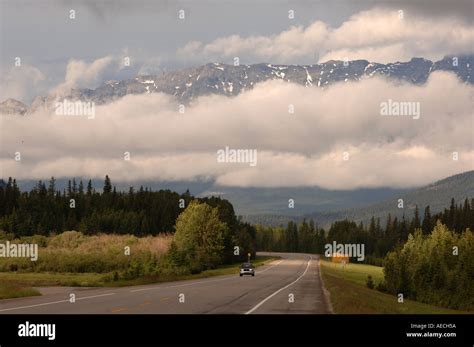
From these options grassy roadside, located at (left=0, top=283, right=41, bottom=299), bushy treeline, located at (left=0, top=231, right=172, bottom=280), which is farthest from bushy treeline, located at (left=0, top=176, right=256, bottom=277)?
grassy roadside, located at (left=0, top=283, right=41, bottom=299)

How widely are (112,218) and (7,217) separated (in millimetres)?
28311

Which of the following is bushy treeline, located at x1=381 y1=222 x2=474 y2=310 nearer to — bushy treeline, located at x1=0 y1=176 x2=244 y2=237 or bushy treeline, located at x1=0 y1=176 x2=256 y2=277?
bushy treeline, located at x1=0 y1=176 x2=256 y2=277

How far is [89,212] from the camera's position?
17750 centimetres

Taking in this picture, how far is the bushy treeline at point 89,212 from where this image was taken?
15100cm

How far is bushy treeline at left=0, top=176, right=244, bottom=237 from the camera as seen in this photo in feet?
495

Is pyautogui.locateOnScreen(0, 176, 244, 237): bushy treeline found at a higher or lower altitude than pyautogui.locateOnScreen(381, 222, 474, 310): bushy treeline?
higher

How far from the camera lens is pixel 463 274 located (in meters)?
91.9

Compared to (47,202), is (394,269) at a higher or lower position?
lower

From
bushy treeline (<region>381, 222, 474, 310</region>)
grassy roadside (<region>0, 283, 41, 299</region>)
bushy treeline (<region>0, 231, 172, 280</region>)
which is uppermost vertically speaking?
grassy roadside (<region>0, 283, 41, 299</region>)
